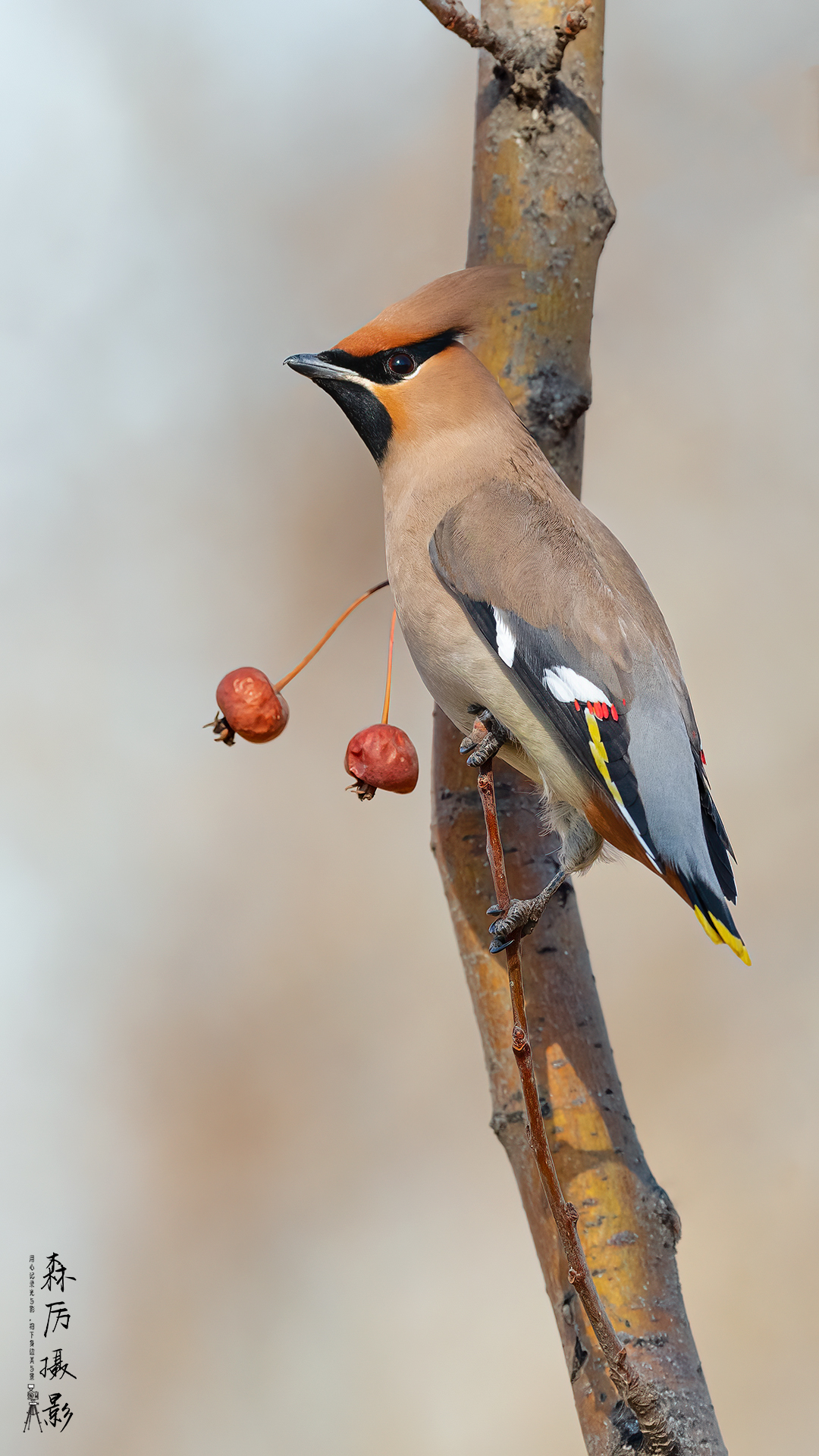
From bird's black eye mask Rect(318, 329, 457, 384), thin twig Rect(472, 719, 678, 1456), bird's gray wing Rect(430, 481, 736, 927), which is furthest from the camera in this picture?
bird's black eye mask Rect(318, 329, 457, 384)

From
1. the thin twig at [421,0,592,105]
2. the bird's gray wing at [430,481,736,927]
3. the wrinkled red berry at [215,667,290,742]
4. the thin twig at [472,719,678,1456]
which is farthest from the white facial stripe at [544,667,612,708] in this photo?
the thin twig at [421,0,592,105]

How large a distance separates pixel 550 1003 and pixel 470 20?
1321 millimetres

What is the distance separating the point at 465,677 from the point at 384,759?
0.55ft

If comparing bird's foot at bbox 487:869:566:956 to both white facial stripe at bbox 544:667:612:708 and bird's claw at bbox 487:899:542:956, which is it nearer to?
bird's claw at bbox 487:899:542:956

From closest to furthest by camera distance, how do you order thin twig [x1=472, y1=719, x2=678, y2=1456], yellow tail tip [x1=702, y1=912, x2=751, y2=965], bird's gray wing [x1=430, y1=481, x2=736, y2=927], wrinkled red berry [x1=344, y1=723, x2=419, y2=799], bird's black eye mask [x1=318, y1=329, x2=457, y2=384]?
1. thin twig [x1=472, y1=719, x2=678, y2=1456]
2. yellow tail tip [x1=702, y1=912, x2=751, y2=965]
3. bird's gray wing [x1=430, y1=481, x2=736, y2=927]
4. wrinkled red berry [x1=344, y1=723, x2=419, y2=799]
5. bird's black eye mask [x1=318, y1=329, x2=457, y2=384]

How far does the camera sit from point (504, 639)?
1.54 meters

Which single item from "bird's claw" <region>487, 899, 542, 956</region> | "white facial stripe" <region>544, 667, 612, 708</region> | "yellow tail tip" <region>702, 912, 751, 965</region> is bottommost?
"yellow tail tip" <region>702, 912, 751, 965</region>

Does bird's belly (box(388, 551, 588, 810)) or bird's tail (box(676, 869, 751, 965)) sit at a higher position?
bird's belly (box(388, 551, 588, 810))

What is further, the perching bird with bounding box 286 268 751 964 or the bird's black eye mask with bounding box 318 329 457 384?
the bird's black eye mask with bounding box 318 329 457 384

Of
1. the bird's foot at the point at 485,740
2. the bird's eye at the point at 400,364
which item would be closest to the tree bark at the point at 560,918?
the bird's eye at the point at 400,364

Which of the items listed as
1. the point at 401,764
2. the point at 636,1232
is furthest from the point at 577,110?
the point at 636,1232

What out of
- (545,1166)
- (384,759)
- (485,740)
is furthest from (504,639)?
(545,1166)

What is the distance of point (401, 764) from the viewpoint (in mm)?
1678

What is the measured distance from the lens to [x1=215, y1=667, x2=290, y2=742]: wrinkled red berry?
1728 millimetres
